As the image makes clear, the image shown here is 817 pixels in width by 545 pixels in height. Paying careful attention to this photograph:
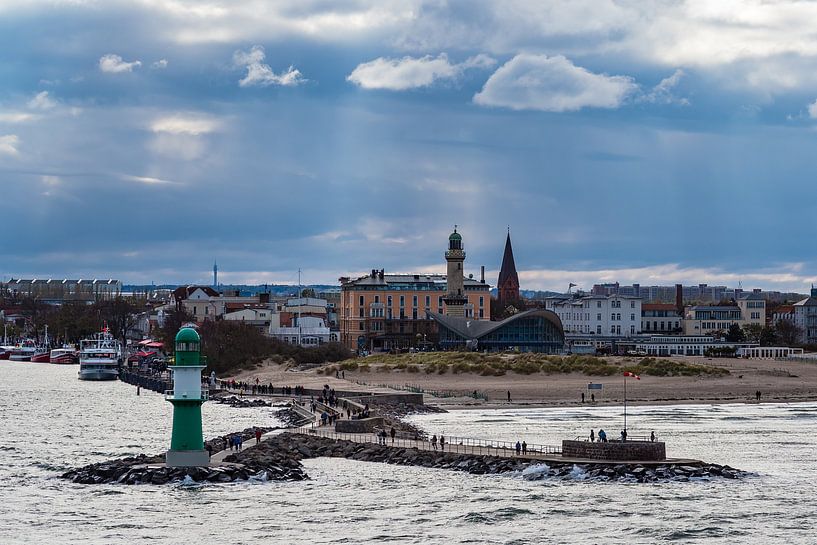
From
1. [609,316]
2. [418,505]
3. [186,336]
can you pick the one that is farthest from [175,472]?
[609,316]

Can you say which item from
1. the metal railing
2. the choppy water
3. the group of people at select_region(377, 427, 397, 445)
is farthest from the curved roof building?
the group of people at select_region(377, 427, 397, 445)

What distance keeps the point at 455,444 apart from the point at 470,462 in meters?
5.92

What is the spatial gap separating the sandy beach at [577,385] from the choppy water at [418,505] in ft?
90.4

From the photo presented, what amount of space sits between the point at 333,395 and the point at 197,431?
39.2m

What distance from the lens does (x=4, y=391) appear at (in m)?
131

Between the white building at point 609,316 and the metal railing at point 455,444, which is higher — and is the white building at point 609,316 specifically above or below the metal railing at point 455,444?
above

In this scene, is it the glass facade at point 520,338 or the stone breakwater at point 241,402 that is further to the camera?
the glass facade at point 520,338

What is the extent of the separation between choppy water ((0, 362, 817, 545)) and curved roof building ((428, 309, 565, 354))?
66.4 meters

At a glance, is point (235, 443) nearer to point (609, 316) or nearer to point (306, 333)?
point (306, 333)

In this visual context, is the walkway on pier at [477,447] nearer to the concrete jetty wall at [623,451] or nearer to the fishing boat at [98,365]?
the concrete jetty wall at [623,451]

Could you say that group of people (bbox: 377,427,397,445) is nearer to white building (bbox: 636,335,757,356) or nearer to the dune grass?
the dune grass

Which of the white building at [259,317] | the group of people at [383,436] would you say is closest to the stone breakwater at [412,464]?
the group of people at [383,436]

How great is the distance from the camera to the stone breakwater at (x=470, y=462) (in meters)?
57.1

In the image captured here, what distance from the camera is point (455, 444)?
67.0 meters
